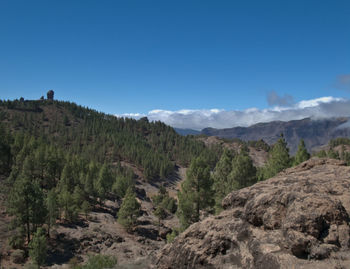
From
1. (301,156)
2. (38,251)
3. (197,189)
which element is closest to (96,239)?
(38,251)

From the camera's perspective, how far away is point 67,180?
70688 millimetres

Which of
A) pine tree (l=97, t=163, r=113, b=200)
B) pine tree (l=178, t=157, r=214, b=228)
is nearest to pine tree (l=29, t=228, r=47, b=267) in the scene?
pine tree (l=178, t=157, r=214, b=228)

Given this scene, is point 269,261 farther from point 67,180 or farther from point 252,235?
point 67,180

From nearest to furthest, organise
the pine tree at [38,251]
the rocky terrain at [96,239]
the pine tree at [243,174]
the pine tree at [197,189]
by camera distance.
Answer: the pine tree at [197,189] → the pine tree at [38,251] → the pine tree at [243,174] → the rocky terrain at [96,239]

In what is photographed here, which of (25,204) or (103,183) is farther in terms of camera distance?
(103,183)

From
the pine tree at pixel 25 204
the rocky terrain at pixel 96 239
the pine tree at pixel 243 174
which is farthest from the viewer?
the pine tree at pixel 25 204

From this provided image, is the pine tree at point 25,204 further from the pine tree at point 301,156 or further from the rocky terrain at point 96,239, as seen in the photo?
the pine tree at point 301,156

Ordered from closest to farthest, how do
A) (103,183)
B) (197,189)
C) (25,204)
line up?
(197,189)
(25,204)
(103,183)

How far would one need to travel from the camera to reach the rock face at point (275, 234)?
11062 mm

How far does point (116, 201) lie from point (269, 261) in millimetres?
81779

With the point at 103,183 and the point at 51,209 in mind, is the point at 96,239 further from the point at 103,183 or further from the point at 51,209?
the point at 103,183

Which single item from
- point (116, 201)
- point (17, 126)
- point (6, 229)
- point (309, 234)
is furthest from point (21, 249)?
point (17, 126)

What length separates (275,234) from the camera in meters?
12.5

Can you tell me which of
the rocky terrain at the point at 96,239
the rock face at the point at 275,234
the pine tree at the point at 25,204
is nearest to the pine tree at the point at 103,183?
the rocky terrain at the point at 96,239
